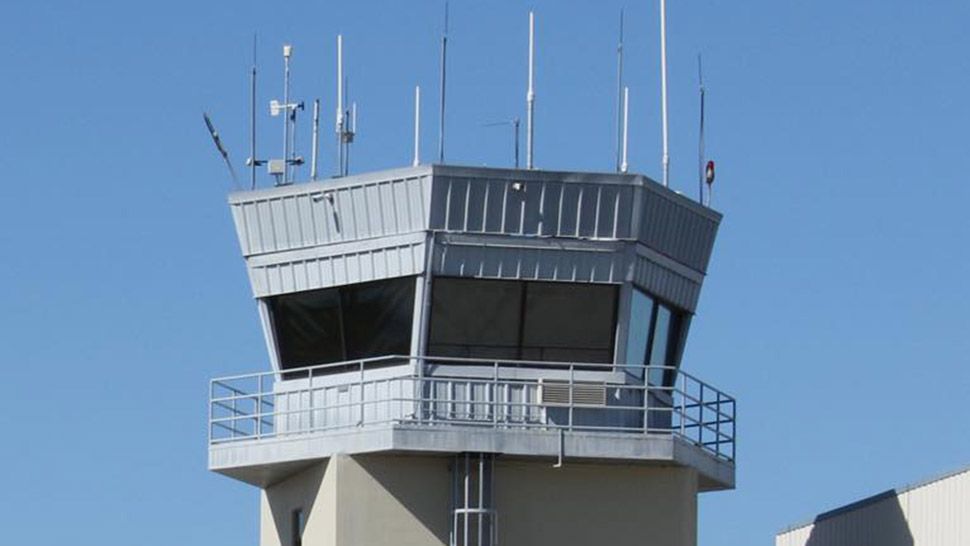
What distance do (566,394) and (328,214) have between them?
182 inches

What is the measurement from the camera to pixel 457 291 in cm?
4212

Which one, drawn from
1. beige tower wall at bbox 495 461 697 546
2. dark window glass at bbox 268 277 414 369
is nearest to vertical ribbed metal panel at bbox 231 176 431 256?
dark window glass at bbox 268 277 414 369

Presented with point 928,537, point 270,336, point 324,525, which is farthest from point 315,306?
point 928,537

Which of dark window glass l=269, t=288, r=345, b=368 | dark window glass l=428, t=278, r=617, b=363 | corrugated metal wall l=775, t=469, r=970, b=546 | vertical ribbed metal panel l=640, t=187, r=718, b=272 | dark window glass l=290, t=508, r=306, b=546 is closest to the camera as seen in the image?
dark window glass l=428, t=278, r=617, b=363

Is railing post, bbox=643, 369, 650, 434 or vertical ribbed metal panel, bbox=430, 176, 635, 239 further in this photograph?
vertical ribbed metal panel, bbox=430, 176, 635, 239

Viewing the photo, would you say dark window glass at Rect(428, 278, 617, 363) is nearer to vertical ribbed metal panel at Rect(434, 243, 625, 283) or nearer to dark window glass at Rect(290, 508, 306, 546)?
vertical ribbed metal panel at Rect(434, 243, 625, 283)

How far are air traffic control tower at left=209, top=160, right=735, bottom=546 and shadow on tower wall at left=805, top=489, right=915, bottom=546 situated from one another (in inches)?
196

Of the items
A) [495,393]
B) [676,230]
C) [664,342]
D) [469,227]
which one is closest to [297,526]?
[495,393]

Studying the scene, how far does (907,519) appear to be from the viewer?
46.2 metres

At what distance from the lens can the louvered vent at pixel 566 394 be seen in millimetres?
41719

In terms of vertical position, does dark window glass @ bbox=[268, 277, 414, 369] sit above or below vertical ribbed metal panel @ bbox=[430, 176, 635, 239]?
below

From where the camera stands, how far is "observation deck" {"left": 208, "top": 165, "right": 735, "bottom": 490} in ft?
137

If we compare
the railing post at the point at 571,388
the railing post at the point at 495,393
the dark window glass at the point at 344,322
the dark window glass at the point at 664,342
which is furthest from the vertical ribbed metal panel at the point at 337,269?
the dark window glass at the point at 664,342

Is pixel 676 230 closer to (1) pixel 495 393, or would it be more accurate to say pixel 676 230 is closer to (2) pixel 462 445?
(1) pixel 495 393
